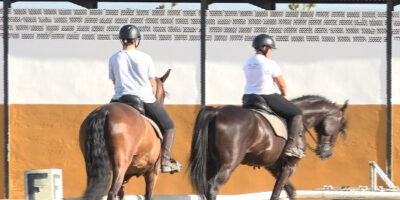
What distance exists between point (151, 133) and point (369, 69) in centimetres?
693

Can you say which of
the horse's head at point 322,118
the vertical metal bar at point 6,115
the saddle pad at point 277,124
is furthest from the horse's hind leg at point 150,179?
the vertical metal bar at point 6,115

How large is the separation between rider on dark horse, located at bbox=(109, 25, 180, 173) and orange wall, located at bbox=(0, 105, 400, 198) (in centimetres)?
541

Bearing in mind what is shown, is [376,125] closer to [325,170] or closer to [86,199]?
[325,170]

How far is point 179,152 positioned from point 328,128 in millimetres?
3826

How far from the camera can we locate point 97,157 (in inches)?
404

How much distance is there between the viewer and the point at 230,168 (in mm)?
11883

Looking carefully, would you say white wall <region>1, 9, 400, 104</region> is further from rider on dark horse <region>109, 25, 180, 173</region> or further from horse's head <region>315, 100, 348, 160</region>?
rider on dark horse <region>109, 25, 180, 173</region>

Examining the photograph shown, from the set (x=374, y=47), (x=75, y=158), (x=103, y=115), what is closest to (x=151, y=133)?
(x=103, y=115)

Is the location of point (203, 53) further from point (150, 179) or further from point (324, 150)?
point (150, 179)

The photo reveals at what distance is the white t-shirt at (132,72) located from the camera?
11.1 meters

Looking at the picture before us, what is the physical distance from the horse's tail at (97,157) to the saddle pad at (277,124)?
268 cm

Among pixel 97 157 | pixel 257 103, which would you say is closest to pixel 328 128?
pixel 257 103

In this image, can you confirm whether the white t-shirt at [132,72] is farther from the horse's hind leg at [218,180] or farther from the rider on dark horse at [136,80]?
the horse's hind leg at [218,180]

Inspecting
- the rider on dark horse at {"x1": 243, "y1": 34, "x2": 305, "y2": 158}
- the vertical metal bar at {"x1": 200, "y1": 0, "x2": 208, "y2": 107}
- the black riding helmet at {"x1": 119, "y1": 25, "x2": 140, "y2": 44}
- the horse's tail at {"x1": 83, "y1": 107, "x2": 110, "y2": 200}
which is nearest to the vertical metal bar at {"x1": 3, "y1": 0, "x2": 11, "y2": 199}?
the vertical metal bar at {"x1": 200, "y1": 0, "x2": 208, "y2": 107}
